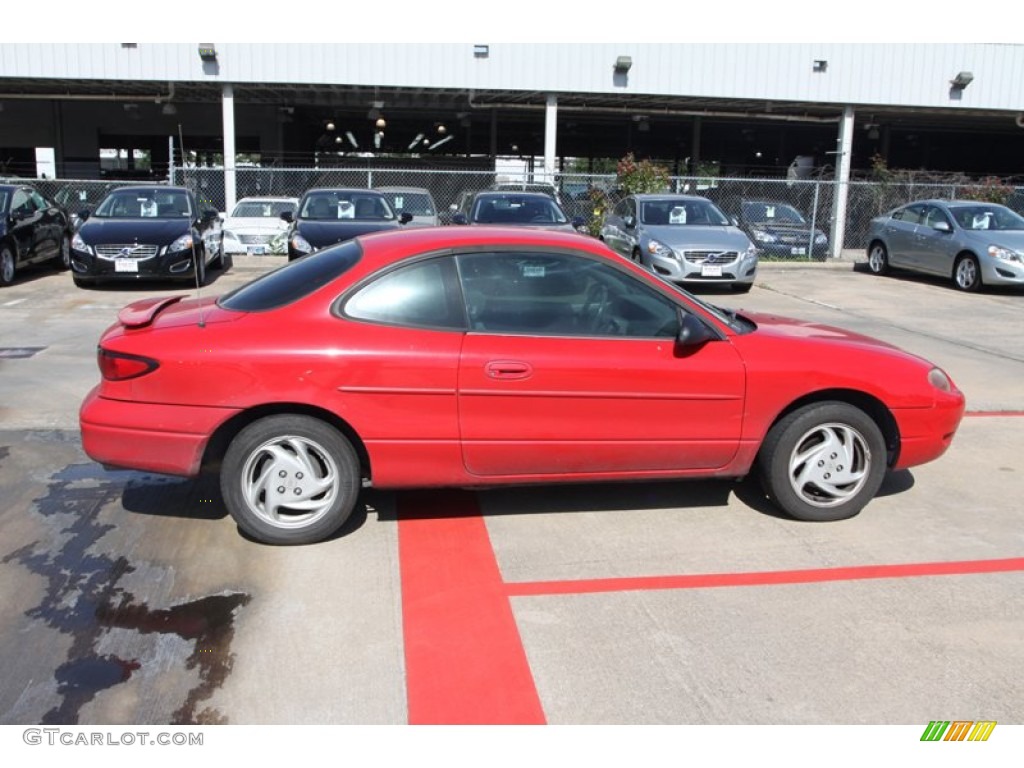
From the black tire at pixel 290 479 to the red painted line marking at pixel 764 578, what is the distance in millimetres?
987

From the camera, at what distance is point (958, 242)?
1506 centimetres

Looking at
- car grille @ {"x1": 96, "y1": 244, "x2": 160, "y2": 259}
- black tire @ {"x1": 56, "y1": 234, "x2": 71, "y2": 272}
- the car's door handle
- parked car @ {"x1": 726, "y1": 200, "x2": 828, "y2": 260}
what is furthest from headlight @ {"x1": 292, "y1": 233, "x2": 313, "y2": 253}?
parked car @ {"x1": 726, "y1": 200, "x2": 828, "y2": 260}

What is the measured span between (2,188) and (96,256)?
230cm

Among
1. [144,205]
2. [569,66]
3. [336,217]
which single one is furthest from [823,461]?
[569,66]

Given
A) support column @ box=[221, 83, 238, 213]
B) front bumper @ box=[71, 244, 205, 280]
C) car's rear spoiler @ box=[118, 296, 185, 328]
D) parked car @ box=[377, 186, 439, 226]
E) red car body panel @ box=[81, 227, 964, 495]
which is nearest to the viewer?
red car body panel @ box=[81, 227, 964, 495]

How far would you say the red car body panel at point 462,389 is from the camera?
4.27 m

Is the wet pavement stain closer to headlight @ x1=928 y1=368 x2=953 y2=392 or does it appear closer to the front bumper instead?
headlight @ x1=928 y1=368 x2=953 y2=392

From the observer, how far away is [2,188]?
45.1 feet

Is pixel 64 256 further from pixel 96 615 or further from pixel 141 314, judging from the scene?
pixel 96 615

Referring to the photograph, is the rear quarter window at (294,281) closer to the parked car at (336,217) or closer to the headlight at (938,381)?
the headlight at (938,381)

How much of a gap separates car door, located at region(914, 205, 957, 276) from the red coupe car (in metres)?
11.9

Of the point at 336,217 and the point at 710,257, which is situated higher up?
the point at 336,217

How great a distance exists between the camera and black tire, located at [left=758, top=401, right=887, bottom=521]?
469 cm

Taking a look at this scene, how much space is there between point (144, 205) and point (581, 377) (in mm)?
11955
